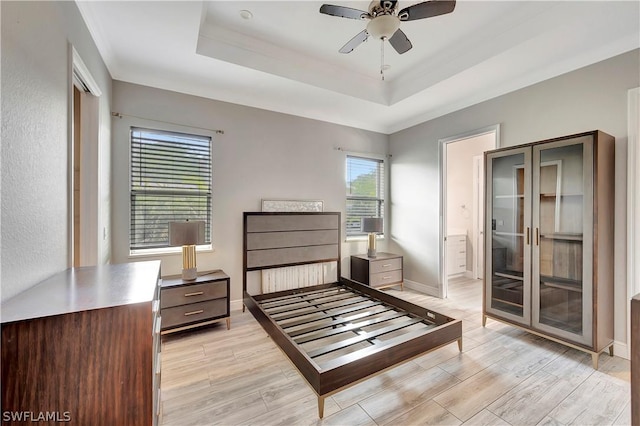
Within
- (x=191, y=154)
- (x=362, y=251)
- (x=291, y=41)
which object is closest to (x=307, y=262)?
(x=362, y=251)

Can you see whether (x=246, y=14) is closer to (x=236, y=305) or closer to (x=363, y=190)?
(x=363, y=190)

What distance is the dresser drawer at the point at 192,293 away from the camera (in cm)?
257

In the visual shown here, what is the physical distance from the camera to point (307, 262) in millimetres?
3803

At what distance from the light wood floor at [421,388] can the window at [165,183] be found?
1.25 metres

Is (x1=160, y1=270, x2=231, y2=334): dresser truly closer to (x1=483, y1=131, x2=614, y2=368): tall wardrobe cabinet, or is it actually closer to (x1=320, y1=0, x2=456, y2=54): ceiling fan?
(x1=320, y1=0, x2=456, y2=54): ceiling fan

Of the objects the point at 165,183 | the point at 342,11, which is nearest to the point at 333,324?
the point at 165,183

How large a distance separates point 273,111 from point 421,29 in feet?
6.63

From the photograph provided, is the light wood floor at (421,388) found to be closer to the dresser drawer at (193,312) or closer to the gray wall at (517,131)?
the dresser drawer at (193,312)

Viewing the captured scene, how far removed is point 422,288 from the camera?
165 inches

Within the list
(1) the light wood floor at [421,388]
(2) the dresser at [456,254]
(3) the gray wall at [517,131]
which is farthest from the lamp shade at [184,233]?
(2) the dresser at [456,254]

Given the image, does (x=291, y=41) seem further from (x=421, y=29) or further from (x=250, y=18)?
(x=421, y=29)

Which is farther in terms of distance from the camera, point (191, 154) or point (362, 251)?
point (362, 251)

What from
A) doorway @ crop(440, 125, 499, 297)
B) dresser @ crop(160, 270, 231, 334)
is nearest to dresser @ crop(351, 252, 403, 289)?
doorway @ crop(440, 125, 499, 297)

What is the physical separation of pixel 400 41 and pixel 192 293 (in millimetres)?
2995
